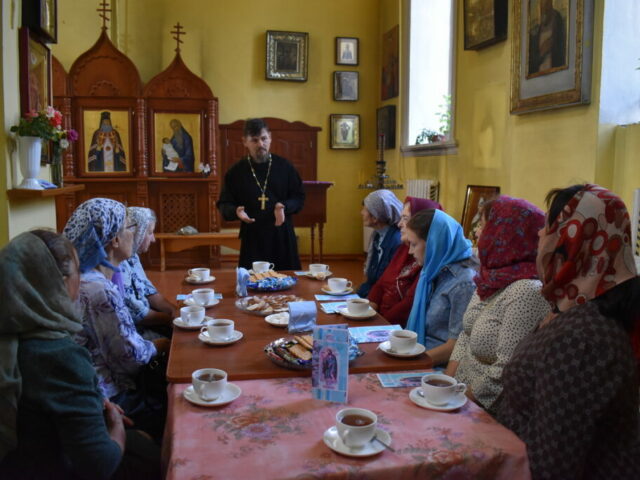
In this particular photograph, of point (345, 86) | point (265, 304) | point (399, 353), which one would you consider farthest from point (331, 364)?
point (345, 86)

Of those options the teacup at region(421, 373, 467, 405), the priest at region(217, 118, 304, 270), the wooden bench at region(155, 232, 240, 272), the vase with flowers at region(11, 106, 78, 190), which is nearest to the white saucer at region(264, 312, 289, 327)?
the teacup at region(421, 373, 467, 405)

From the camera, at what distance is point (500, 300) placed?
6.72ft

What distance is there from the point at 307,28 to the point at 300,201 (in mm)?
4501

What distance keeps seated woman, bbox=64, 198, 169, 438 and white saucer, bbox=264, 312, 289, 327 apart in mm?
486

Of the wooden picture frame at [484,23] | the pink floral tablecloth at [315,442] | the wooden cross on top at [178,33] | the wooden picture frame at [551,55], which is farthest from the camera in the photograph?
the wooden cross on top at [178,33]

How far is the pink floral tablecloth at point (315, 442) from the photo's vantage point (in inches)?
49.8

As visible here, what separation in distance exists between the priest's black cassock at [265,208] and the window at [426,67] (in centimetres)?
286

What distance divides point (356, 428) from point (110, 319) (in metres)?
1.07

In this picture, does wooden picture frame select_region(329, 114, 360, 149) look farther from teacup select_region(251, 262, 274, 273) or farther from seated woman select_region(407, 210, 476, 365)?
seated woman select_region(407, 210, 476, 365)

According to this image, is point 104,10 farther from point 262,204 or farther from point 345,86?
point 262,204

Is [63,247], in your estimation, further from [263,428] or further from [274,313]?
[274,313]

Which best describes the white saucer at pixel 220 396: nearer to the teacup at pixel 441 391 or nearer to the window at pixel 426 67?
the teacup at pixel 441 391

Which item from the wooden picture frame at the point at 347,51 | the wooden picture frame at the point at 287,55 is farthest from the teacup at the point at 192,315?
the wooden picture frame at the point at 347,51

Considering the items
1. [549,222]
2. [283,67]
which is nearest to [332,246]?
[283,67]
